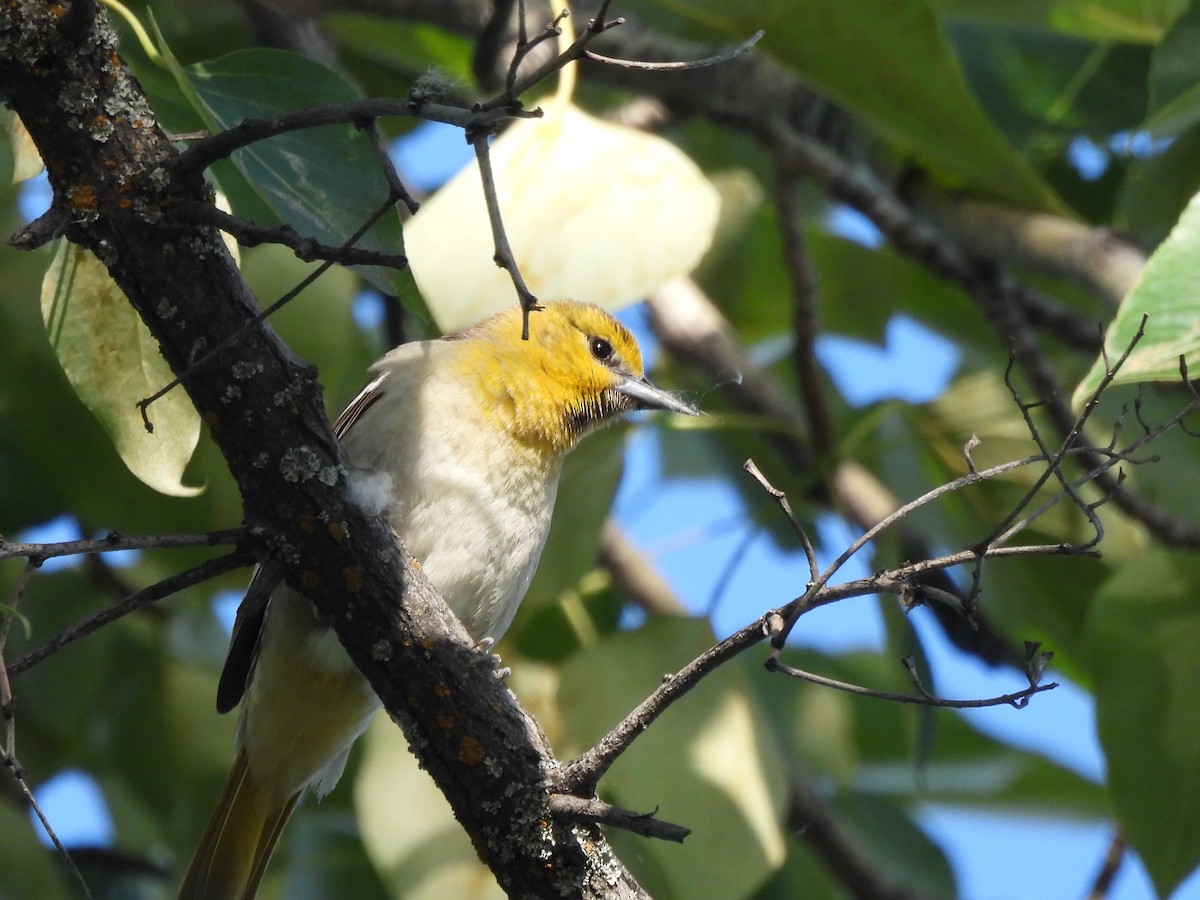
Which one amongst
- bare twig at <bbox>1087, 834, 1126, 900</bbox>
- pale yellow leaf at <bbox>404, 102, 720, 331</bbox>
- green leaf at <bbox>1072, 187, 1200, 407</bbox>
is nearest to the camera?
green leaf at <bbox>1072, 187, 1200, 407</bbox>

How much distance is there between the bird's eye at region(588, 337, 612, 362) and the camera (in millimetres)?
3707

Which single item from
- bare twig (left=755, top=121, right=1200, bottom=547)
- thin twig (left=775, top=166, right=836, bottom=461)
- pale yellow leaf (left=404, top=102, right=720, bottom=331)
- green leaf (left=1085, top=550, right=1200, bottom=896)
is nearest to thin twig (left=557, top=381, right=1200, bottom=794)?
pale yellow leaf (left=404, top=102, right=720, bottom=331)

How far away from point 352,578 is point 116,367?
2.00 feet

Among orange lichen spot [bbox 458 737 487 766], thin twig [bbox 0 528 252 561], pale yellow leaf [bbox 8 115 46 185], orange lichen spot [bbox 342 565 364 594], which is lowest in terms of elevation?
orange lichen spot [bbox 458 737 487 766]

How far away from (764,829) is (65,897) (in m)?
1.84

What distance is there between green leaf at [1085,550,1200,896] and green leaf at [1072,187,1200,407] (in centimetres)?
128

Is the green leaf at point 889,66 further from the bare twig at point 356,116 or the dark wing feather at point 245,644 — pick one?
the bare twig at point 356,116

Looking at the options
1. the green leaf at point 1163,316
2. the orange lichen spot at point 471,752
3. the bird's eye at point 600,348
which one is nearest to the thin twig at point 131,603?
the orange lichen spot at point 471,752

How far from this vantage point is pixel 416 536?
3.03 metres

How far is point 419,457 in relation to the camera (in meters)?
3.01

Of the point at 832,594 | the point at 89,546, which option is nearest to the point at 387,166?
the point at 89,546

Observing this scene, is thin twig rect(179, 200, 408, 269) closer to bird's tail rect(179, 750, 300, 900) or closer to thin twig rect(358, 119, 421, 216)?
thin twig rect(358, 119, 421, 216)

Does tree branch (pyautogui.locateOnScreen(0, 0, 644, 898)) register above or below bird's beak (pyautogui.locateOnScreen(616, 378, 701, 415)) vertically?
below

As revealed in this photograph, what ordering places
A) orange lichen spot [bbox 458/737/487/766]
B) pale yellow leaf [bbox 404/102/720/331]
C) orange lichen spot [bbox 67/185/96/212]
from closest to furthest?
orange lichen spot [bbox 67/185/96/212]
orange lichen spot [bbox 458/737/487/766]
pale yellow leaf [bbox 404/102/720/331]
